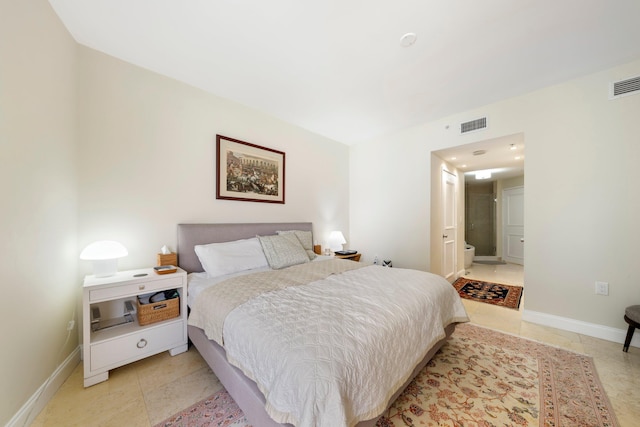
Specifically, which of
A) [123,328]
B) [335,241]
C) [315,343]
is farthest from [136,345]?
[335,241]

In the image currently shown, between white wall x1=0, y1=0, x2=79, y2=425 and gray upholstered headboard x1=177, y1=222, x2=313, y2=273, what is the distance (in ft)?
2.55

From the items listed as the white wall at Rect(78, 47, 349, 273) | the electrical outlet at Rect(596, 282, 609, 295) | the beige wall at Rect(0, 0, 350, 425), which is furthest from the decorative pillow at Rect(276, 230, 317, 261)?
the electrical outlet at Rect(596, 282, 609, 295)

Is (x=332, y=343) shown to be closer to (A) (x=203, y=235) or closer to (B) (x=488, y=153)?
(A) (x=203, y=235)

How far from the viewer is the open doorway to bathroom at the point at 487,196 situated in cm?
339

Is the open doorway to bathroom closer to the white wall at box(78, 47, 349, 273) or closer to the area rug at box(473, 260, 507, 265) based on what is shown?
the area rug at box(473, 260, 507, 265)

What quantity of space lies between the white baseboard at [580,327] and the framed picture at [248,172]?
343cm

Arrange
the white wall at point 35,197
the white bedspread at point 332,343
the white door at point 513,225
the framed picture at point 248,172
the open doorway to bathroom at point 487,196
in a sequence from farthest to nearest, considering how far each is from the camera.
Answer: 1. the white door at point 513,225
2. the open doorway to bathroom at point 487,196
3. the framed picture at point 248,172
4. the white wall at point 35,197
5. the white bedspread at point 332,343

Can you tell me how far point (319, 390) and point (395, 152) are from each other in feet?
12.0

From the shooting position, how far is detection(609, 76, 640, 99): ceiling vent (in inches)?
82.7

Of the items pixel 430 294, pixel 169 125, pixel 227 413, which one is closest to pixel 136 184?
pixel 169 125

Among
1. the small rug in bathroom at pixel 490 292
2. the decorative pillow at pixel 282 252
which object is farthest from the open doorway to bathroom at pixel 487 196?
the decorative pillow at pixel 282 252

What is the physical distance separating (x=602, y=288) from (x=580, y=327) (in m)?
0.46

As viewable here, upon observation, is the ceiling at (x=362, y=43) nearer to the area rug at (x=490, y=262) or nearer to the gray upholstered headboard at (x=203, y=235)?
the gray upholstered headboard at (x=203, y=235)

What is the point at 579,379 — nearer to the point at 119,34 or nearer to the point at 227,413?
the point at 227,413
